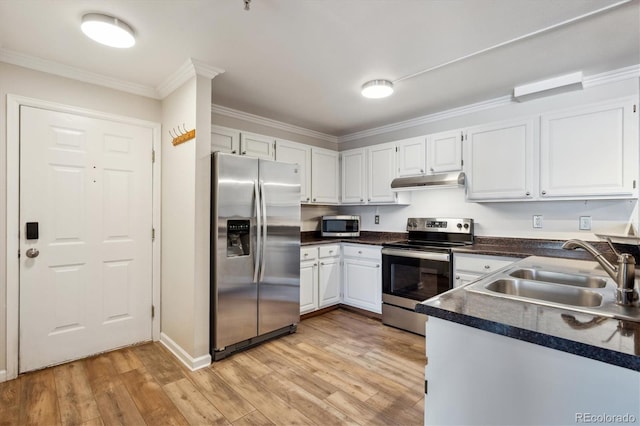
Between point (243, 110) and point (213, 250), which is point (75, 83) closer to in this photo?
point (243, 110)

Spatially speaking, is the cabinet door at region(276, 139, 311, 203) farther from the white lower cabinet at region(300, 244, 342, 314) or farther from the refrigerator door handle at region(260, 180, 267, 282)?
the refrigerator door handle at region(260, 180, 267, 282)

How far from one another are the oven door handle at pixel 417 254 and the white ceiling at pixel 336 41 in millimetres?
1585

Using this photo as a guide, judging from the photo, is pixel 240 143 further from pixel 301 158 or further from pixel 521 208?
pixel 521 208

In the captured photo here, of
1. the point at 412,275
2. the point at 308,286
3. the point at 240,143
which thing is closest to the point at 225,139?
the point at 240,143

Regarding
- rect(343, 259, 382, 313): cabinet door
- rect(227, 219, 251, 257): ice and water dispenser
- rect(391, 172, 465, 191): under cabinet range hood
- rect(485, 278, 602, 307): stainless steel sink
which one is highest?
rect(391, 172, 465, 191): under cabinet range hood

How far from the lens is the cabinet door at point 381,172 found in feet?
12.3

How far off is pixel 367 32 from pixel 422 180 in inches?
70.6

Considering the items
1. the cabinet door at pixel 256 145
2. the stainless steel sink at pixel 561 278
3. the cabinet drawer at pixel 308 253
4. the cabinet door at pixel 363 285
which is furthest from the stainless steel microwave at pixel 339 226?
the stainless steel sink at pixel 561 278

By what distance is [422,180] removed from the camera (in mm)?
3363

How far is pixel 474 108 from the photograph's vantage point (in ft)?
10.7

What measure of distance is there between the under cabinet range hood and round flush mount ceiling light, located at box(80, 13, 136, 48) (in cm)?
280

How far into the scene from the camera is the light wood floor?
185 cm

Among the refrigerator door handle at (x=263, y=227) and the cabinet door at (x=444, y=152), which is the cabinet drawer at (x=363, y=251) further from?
the refrigerator door handle at (x=263, y=227)

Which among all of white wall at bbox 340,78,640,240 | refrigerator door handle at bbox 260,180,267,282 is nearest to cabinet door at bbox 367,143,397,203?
white wall at bbox 340,78,640,240
